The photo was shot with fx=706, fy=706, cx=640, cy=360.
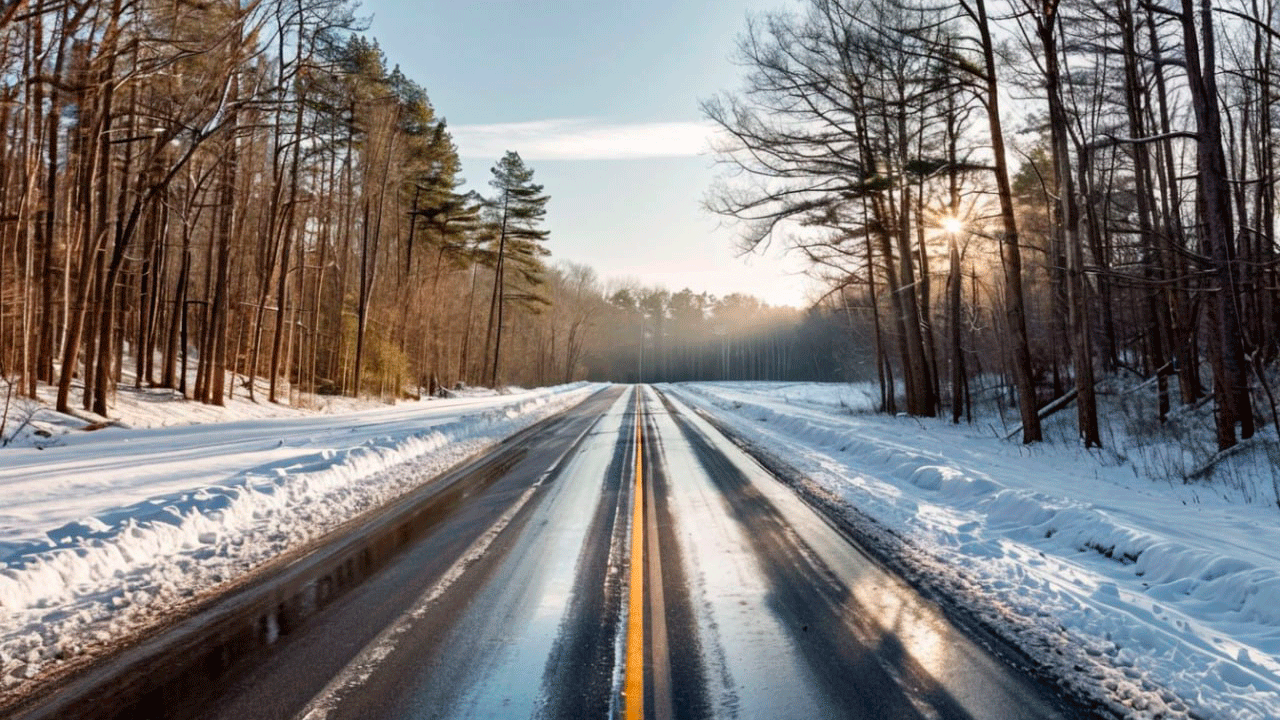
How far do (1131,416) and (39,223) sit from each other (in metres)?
30.0

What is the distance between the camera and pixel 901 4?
14.9 m

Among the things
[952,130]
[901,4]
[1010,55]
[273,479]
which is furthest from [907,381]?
[273,479]

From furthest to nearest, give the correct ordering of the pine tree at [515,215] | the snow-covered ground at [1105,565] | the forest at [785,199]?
the pine tree at [515,215] < the forest at [785,199] < the snow-covered ground at [1105,565]

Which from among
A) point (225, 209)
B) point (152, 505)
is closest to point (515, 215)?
point (225, 209)

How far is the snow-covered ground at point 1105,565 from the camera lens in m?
4.08

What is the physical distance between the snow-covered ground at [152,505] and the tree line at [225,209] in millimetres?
4158

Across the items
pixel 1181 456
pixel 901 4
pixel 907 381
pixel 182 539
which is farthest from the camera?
pixel 907 381

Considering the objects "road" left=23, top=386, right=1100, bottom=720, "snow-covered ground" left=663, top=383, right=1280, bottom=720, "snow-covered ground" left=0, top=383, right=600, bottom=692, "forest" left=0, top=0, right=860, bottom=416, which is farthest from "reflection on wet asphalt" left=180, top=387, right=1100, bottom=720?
"forest" left=0, top=0, right=860, bottom=416

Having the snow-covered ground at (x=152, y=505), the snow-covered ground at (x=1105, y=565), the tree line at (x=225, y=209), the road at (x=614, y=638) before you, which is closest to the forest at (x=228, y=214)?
the tree line at (x=225, y=209)

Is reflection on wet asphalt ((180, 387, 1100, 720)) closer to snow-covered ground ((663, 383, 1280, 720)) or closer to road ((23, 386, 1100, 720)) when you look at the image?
road ((23, 386, 1100, 720))

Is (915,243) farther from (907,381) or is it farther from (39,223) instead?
(39,223)

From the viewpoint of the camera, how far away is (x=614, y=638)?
4.56 meters

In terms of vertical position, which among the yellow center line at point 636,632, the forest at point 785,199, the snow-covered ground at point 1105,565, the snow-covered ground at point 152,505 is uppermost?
the forest at point 785,199

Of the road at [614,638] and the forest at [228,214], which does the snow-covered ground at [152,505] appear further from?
the forest at [228,214]
